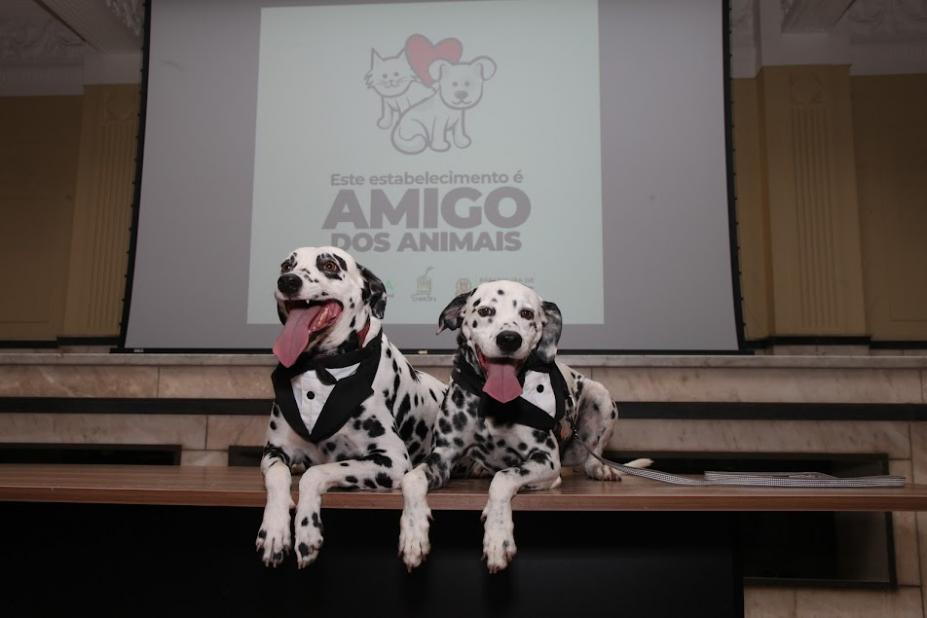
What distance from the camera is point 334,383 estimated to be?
6.76 feet

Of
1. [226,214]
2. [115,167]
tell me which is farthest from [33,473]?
[115,167]

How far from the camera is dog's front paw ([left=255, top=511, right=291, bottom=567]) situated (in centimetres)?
170

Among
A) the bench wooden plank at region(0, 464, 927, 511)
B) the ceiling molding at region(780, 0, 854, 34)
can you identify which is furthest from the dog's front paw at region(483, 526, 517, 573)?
the ceiling molding at region(780, 0, 854, 34)

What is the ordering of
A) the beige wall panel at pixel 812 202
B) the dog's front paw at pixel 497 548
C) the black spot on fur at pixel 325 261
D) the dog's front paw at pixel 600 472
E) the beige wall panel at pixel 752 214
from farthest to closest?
the beige wall panel at pixel 752 214
the beige wall panel at pixel 812 202
the dog's front paw at pixel 600 472
the black spot on fur at pixel 325 261
the dog's front paw at pixel 497 548

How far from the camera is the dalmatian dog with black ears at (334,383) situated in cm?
200

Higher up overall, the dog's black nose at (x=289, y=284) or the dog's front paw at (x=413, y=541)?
the dog's black nose at (x=289, y=284)

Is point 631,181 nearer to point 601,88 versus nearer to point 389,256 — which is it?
point 601,88

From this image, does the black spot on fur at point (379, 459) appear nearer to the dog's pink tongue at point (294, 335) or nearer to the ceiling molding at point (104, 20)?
the dog's pink tongue at point (294, 335)

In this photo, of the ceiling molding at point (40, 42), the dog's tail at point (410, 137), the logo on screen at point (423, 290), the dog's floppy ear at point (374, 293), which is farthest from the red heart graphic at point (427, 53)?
the ceiling molding at point (40, 42)

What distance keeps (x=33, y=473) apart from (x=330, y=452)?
105 centimetres

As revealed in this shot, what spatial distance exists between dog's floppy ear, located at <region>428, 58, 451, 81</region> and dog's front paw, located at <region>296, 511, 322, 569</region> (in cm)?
317

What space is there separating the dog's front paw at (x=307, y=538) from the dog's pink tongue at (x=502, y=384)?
561mm

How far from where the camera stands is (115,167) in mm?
5984

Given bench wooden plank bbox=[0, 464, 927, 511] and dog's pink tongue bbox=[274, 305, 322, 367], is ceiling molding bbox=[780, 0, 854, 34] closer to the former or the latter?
bench wooden plank bbox=[0, 464, 927, 511]
